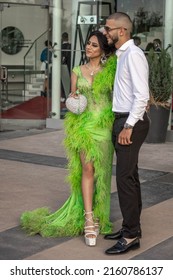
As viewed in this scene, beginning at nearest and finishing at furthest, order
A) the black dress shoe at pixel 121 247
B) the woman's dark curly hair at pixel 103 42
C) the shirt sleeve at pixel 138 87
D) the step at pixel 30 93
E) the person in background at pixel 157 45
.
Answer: the shirt sleeve at pixel 138 87, the black dress shoe at pixel 121 247, the woman's dark curly hair at pixel 103 42, the person in background at pixel 157 45, the step at pixel 30 93

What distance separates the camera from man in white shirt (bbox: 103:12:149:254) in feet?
14.4

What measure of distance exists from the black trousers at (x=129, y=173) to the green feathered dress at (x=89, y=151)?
22cm

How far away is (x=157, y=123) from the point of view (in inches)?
394

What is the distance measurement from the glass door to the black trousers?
7559mm

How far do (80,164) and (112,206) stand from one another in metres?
1.20

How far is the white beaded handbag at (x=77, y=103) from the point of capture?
15.7 feet

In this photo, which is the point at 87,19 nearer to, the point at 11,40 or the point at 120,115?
the point at 11,40

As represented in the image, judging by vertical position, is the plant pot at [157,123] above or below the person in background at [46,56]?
below

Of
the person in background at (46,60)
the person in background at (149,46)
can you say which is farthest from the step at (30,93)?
the person in background at (149,46)

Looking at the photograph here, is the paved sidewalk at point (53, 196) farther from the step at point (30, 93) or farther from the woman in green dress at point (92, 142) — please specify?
the step at point (30, 93)

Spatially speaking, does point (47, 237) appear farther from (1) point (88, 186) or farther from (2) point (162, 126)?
(2) point (162, 126)

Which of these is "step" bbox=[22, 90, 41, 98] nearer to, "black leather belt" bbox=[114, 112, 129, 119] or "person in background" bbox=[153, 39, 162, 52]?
"person in background" bbox=[153, 39, 162, 52]

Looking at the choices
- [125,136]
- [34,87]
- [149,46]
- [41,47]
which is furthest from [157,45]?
[125,136]
